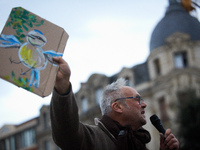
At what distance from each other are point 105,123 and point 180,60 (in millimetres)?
21671

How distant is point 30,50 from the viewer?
10.8 feet

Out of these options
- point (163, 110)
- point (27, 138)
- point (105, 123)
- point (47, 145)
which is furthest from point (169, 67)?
point (105, 123)

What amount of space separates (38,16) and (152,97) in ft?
75.5

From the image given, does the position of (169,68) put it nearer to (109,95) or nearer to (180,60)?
(180,60)

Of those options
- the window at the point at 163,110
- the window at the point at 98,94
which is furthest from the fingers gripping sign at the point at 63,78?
the window at the point at 98,94

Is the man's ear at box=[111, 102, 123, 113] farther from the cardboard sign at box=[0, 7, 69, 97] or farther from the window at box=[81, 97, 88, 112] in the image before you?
the window at box=[81, 97, 88, 112]

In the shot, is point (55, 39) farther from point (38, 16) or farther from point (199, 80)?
point (199, 80)

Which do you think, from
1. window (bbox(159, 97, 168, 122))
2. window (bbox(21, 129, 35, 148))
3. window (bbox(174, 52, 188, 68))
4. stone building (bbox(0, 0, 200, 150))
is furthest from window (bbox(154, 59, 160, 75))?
window (bbox(21, 129, 35, 148))

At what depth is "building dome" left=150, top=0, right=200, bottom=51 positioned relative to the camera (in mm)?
25156

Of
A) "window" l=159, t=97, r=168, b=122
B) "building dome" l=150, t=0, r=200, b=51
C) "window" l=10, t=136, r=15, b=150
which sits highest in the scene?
"building dome" l=150, t=0, r=200, b=51

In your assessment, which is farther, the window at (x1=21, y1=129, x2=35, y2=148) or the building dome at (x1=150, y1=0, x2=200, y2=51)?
the window at (x1=21, y1=129, x2=35, y2=148)

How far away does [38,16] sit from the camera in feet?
10.9

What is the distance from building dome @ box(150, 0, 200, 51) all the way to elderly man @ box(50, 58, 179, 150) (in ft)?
70.7

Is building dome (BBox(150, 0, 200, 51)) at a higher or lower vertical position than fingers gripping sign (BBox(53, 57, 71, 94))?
higher
